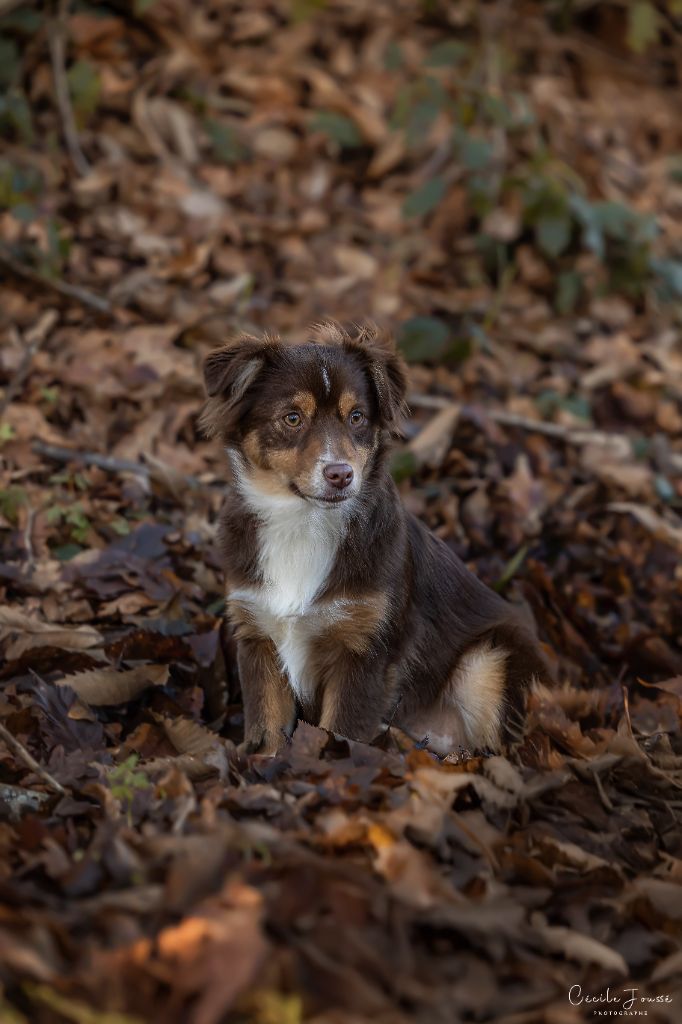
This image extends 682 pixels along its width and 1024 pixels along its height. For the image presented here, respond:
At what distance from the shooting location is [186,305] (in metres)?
7.04

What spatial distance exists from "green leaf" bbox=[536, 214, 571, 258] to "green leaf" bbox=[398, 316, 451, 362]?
116cm

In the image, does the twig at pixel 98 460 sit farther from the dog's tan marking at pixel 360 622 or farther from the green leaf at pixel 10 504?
the dog's tan marking at pixel 360 622

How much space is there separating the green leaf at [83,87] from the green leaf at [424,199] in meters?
2.19

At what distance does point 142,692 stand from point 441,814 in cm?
175

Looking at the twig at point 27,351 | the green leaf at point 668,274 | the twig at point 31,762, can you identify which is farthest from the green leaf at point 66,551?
the green leaf at point 668,274

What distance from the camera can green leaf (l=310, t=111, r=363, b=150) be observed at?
8461 millimetres

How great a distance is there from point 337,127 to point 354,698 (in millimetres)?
5490

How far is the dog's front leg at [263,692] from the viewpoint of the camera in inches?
173

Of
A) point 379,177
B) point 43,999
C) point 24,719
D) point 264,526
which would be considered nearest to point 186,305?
point 379,177

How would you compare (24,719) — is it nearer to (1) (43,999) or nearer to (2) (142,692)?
(2) (142,692)

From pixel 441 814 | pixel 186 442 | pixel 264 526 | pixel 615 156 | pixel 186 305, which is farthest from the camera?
pixel 615 156

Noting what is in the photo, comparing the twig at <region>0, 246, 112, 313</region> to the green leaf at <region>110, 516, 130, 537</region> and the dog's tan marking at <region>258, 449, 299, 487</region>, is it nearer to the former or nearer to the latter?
the green leaf at <region>110, 516, 130, 537</region>

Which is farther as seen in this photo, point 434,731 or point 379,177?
point 379,177

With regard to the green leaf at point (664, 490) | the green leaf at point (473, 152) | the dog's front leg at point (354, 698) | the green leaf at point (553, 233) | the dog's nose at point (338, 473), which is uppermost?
the dog's nose at point (338, 473)
